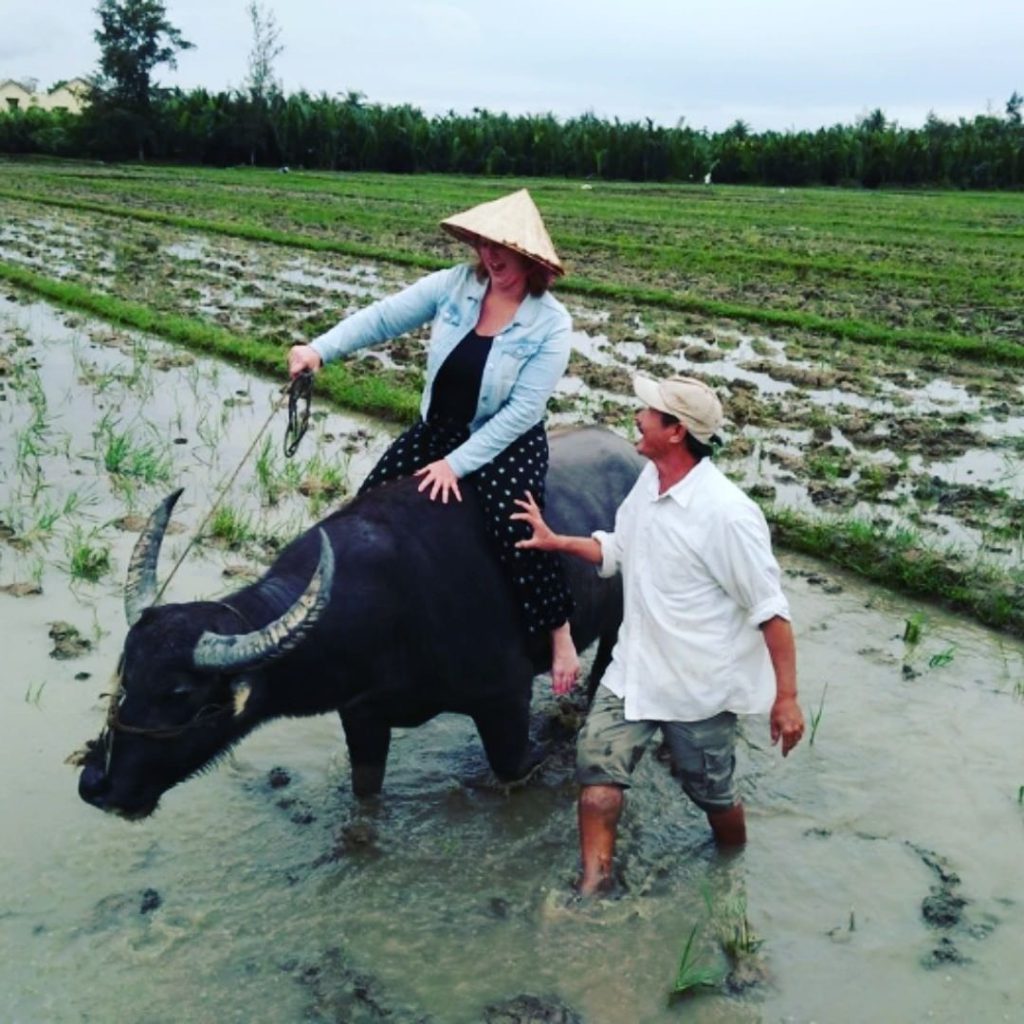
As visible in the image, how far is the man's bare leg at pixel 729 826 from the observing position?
2959mm

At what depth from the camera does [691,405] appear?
259 cm

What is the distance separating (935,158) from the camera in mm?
31281

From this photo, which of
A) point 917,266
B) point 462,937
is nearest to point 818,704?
point 462,937

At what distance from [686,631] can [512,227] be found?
1.00 m

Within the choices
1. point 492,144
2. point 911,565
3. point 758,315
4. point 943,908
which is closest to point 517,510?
point 943,908

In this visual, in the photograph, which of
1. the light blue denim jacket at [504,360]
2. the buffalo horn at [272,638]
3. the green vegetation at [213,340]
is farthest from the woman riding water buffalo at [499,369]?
the green vegetation at [213,340]

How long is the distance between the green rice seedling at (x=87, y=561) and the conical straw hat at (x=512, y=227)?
7.50 ft

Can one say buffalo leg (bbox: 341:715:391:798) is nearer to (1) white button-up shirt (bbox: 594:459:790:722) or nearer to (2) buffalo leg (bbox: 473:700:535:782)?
(2) buffalo leg (bbox: 473:700:535:782)

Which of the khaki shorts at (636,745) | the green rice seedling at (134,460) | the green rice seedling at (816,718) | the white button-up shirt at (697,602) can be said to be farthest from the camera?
the green rice seedling at (134,460)

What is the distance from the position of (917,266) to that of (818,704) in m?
10.1

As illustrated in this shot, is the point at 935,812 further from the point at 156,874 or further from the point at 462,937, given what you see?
the point at 156,874

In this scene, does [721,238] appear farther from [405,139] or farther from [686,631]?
[405,139]

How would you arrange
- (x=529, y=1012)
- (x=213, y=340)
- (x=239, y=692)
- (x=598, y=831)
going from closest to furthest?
(x=529, y=1012)
(x=239, y=692)
(x=598, y=831)
(x=213, y=340)

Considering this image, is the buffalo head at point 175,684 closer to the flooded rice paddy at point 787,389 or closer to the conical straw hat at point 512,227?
the conical straw hat at point 512,227
